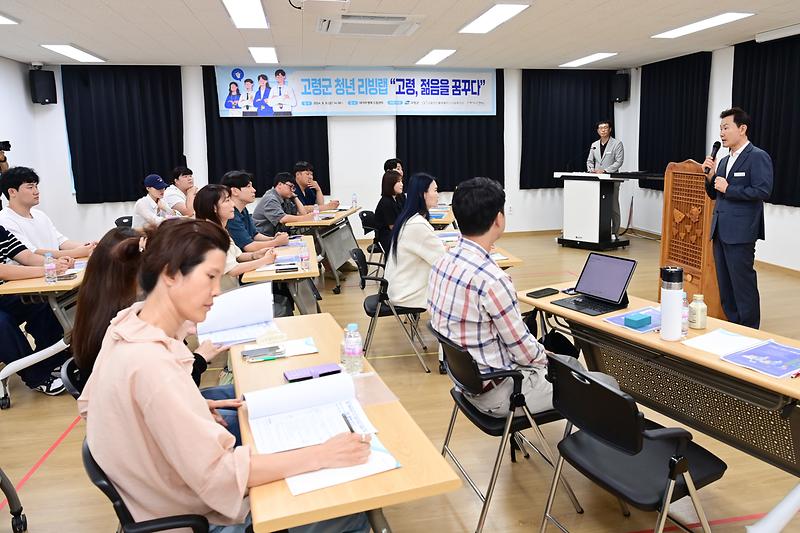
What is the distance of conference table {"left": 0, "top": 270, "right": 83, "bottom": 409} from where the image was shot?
12.7 ft

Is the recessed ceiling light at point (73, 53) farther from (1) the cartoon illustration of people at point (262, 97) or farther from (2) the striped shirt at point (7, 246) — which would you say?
(2) the striped shirt at point (7, 246)

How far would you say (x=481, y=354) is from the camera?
2484mm

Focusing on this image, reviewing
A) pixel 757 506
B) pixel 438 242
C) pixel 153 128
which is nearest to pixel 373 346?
pixel 438 242

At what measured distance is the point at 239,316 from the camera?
2.77 meters

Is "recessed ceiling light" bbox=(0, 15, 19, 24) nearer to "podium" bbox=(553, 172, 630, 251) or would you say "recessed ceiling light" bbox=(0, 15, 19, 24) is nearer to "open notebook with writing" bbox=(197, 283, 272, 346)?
"open notebook with writing" bbox=(197, 283, 272, 346)

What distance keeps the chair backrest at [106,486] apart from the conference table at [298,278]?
8.26ft

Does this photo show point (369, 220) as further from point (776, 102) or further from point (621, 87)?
point (621, 87)

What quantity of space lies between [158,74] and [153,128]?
77 centimetres

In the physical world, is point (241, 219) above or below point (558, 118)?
below

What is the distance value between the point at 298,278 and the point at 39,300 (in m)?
1.75

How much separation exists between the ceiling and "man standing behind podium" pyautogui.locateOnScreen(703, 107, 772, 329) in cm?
169

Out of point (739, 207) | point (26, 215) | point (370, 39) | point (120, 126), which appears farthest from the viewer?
point (120, 126)

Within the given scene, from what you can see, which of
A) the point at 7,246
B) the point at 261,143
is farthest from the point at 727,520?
the point at 261,143

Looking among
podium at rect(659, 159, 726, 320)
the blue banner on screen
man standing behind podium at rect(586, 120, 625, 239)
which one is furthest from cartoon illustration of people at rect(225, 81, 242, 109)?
podium at rect(659, 159, 726, 320)
